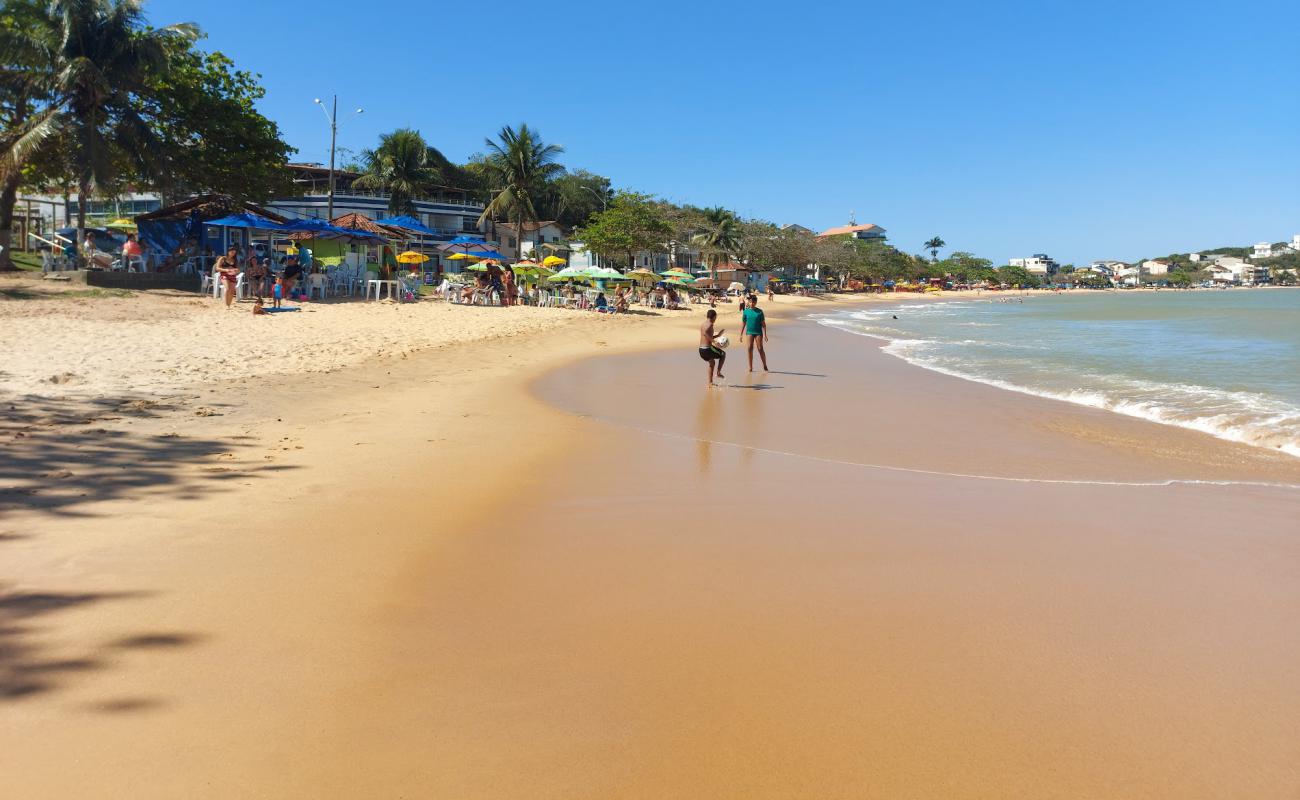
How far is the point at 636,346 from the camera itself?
21156 millimetres

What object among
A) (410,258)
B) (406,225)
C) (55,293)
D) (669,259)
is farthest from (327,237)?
(669,259)

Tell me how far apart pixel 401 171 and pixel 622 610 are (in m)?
57.1

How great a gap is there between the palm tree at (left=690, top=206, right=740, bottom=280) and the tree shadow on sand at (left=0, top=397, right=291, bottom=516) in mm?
62761

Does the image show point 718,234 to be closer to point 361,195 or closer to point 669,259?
point 669,259

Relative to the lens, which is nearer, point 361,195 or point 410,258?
point 410,258

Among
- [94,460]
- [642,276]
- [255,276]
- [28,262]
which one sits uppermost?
[642,276]

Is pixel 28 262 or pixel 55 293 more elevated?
pixel 28 262

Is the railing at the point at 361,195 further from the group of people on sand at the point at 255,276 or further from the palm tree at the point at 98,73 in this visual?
the group of people on sand at the point at 255,276

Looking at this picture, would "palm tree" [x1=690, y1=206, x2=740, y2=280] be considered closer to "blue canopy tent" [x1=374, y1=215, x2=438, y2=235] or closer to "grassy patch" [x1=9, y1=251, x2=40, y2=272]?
"blue canopy tent" [x1=374, y1=215, x2=438, y2=235]

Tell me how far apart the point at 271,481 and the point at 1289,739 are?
6056 mm

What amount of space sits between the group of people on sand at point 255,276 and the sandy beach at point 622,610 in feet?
37.1

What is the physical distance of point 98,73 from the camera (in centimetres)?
2214

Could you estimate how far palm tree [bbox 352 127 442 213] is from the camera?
→ 5518 centimetres

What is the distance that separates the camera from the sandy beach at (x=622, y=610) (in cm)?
268
